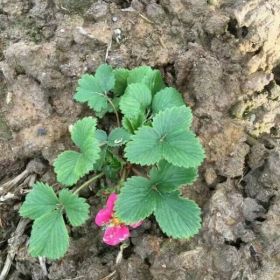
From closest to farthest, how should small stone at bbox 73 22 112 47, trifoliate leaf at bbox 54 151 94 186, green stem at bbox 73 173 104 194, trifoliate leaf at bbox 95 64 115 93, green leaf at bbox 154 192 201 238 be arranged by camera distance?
1. green leaf at bbox 154 192 201 238
2. trifoliate leaf at bbox 54 151 94 186
3. green stem at bbox 73 173 104 194
4. trifoliate leaf at bbox 95 64 115 93
5. small stone at bbox 73 22 112 47

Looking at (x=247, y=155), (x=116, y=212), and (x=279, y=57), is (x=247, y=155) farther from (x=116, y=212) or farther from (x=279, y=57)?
(x=116, y=212)

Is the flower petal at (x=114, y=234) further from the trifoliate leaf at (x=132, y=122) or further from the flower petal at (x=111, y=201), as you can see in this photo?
the trifoliate leaf at (x=132, y=122)

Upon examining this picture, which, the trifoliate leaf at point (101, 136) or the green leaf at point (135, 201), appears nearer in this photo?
the green leaf at point (135, 201)

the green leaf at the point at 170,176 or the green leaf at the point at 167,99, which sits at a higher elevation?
the green leaf at the point at 167,99

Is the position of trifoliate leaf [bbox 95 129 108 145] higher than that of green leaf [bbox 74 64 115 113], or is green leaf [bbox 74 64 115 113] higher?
green leaf [bbox 74 64 115 113]

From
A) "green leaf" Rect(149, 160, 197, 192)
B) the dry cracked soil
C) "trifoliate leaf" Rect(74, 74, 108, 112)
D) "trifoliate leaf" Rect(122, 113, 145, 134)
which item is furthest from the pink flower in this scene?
"trifoliate leaf" Rect(74, 74, 108, 112)

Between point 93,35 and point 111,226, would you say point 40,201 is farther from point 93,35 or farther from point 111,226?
point 93,35

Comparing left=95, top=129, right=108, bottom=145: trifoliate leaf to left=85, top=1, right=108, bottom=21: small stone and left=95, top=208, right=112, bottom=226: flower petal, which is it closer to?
left=95, top=208, right=112, bottom=226: flower petal

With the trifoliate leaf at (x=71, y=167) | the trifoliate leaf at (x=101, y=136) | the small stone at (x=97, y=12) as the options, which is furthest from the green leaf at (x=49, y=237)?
the small stone at (x=97, y=12)
